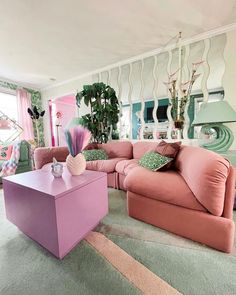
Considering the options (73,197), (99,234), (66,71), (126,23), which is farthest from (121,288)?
(66,71)

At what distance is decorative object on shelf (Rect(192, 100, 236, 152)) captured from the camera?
1721 mm

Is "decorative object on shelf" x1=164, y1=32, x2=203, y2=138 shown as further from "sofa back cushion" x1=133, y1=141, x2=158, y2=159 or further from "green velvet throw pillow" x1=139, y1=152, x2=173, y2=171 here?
"green velvet throw pillow" x1=139, y1=152, x2=173, y2=171

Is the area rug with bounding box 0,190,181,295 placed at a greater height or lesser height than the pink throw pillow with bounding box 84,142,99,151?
lesser

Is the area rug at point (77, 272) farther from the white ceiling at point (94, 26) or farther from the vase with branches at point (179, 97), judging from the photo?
the white ceiling at point (94, 26)

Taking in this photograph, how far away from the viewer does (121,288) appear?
855 millimetres

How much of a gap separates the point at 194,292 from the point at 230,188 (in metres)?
0.66

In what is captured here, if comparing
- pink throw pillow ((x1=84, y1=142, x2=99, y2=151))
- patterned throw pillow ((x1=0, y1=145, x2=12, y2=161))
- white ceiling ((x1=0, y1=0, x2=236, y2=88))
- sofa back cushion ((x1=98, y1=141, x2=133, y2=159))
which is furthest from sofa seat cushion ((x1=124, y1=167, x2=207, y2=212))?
patterned throw pillow ((x1=0, y1=145, x2=12, y2=161))

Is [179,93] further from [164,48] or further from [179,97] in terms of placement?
[164,48]

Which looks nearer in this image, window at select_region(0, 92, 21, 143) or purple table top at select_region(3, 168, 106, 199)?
purple table top at select_region(3, 168, 106, 199)

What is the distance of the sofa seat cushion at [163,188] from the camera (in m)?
1.18

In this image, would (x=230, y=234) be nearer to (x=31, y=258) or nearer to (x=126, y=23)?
(x=31, y=258)

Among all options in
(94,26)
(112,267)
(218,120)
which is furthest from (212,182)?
(94,26)

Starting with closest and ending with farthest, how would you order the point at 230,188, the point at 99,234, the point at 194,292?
the point at 194,292, the point at 230,188, the point at 99,234

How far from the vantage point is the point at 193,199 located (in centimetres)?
116
